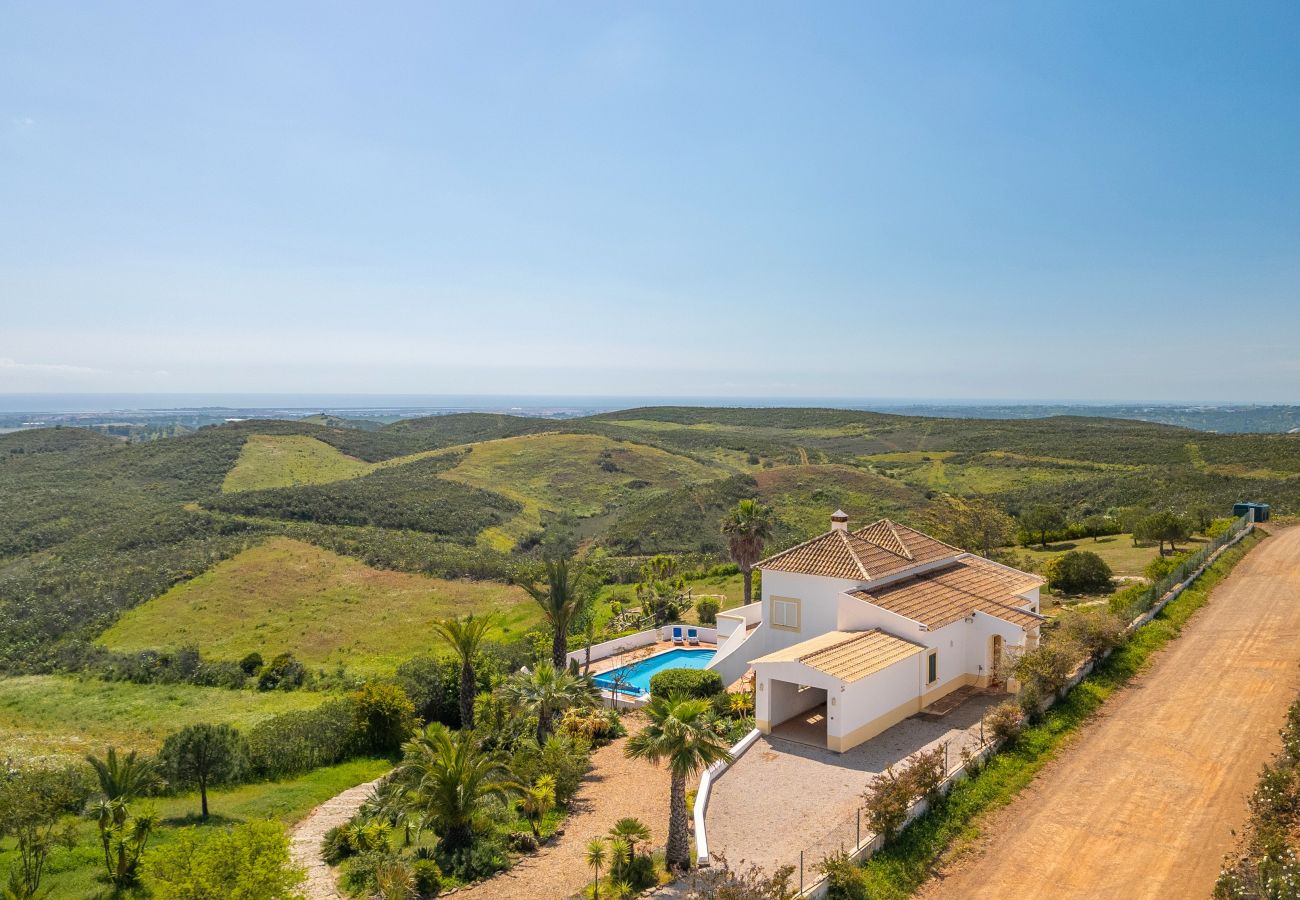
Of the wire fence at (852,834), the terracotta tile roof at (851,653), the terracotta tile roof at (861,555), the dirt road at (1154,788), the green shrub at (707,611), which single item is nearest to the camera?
the wire fence at (852,834)

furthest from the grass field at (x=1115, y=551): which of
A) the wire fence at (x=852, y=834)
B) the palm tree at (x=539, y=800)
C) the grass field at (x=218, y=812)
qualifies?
the grass field at (x=218, y=812)

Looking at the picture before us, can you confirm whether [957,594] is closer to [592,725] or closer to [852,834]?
[852,834]

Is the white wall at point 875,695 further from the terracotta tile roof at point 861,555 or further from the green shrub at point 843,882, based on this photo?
the green shrub at point 843,882

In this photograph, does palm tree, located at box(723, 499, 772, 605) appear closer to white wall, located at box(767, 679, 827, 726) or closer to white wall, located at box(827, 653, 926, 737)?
white wall, located at box(767, 679, 827, 726)

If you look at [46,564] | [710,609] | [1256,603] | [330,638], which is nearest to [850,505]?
[710,609]

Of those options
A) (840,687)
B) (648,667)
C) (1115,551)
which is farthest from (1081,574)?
(840,687)

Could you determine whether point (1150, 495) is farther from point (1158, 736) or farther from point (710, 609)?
point (1158, 736)

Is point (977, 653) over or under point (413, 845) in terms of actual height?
over
